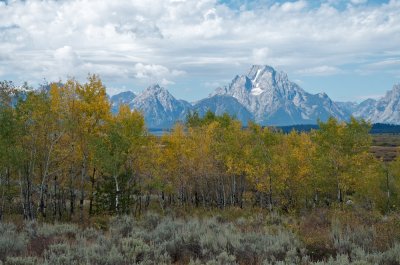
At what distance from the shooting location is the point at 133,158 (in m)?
36.7

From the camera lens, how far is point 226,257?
11.6m

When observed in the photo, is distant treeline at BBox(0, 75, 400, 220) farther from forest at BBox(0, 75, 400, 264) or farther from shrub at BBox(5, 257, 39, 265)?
shrub at BBox(5, 257, 39, 265)

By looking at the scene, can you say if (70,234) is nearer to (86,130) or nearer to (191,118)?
(86,130)

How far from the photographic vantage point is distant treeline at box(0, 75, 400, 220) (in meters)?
28.8

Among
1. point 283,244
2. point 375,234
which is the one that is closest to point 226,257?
point 283,244

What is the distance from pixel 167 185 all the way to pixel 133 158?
5.20m

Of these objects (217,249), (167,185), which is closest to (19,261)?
(217,249)

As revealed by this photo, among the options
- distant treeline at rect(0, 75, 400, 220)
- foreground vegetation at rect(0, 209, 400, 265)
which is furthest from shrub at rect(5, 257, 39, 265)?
distant treeline at rect(0, 75, 400, 220)

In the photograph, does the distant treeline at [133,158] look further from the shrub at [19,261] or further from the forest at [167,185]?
the shrub at [19,261]

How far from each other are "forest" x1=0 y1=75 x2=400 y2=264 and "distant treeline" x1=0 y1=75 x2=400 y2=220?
155mm

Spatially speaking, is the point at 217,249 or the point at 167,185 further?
the point at 167,185

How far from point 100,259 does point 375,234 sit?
416 inches

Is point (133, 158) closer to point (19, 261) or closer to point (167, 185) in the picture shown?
point (167, 185)

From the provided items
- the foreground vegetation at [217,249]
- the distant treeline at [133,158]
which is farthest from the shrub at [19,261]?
the distant treeline at [133,158]
